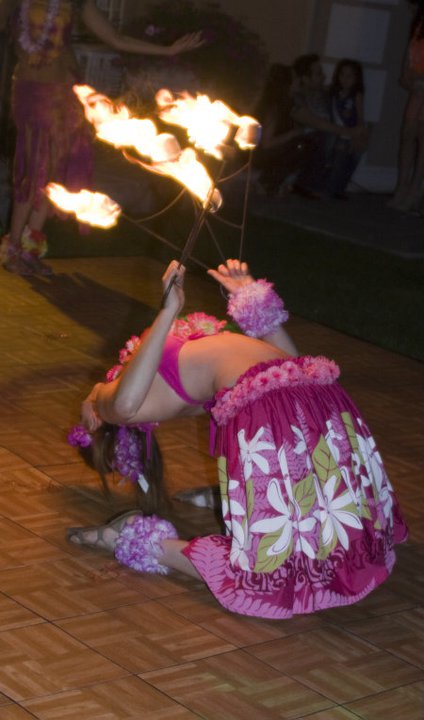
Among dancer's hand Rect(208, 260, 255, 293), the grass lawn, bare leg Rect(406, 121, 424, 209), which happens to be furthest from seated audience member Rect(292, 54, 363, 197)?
dancer's hand Rect(208, 260, 255, 293)

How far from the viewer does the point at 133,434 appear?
4.20 metres

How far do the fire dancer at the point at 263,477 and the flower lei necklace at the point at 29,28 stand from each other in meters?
3.54

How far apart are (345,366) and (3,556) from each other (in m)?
3.07

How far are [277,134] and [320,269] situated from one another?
9.53ft

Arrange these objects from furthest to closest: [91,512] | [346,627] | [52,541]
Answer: [91,512]
[52,541]
[346,627]

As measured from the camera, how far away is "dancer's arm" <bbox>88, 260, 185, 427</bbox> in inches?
151

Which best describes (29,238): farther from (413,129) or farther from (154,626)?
(413,129)

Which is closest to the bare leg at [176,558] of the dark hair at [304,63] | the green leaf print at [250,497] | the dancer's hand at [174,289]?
the green leaf print at [250,497]

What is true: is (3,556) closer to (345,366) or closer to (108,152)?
(345,366)

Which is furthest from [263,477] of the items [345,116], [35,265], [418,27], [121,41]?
[345,116]

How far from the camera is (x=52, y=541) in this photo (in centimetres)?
412

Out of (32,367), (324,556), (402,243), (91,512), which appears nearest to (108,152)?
(402,243)

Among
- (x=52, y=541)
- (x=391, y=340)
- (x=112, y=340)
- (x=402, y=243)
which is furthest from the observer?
(x=402, y=243)

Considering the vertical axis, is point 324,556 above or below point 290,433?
below
